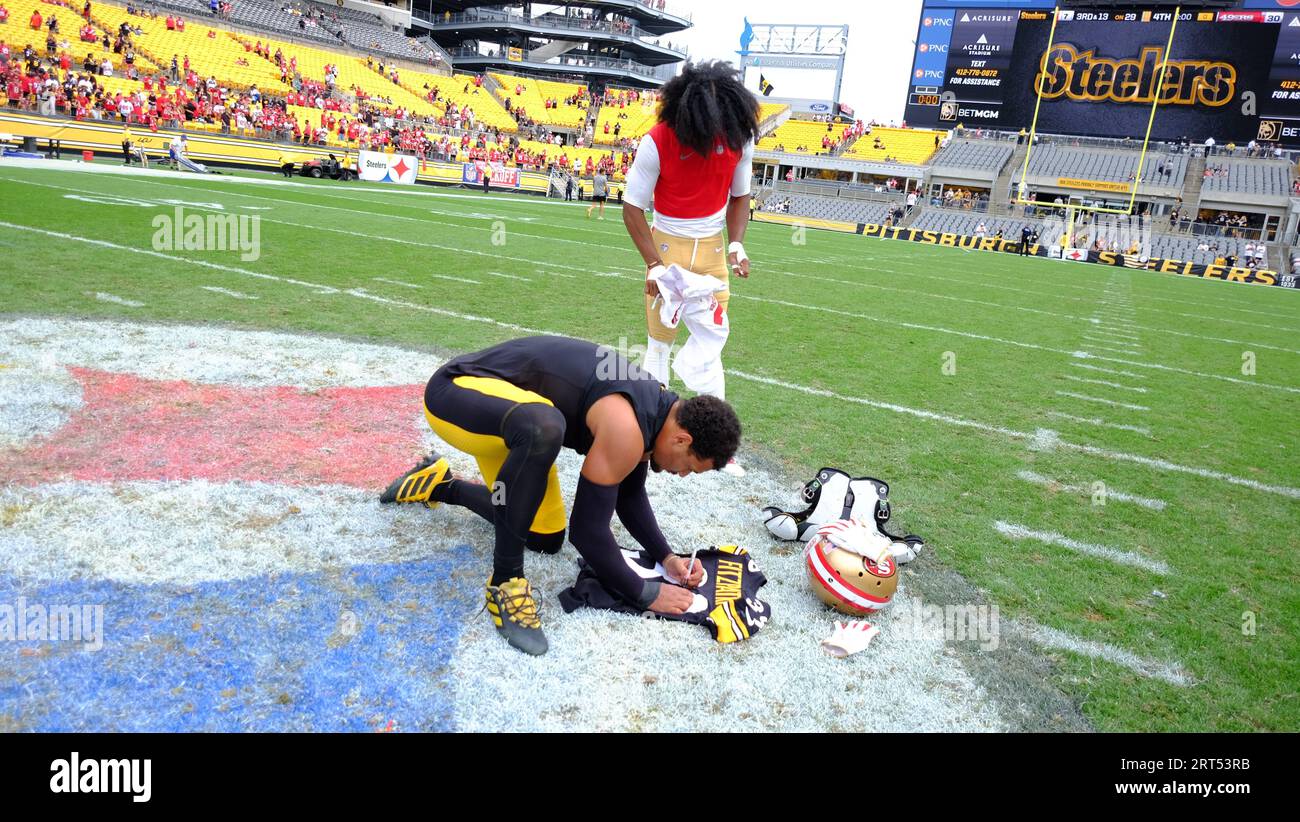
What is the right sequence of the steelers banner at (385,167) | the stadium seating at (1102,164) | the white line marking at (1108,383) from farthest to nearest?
the stadium seating at (1102,164)
the steelers banner at (385,167)
the white line marking at (1108,383)

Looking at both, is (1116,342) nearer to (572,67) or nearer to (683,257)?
(683,257)

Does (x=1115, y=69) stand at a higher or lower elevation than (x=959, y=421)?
higher

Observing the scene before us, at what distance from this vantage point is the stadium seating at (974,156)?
148 feet

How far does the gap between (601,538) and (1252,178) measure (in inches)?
1892

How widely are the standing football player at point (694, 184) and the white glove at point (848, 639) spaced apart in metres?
1.67

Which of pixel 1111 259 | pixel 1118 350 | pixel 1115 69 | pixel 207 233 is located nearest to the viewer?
pixel 1118 350

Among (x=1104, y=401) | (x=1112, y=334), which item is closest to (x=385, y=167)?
(x=1112, y=334)

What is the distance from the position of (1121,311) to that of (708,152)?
13.7m

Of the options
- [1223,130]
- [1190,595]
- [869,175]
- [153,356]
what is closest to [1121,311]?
[1190,595]

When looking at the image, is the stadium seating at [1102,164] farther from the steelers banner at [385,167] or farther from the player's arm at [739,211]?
the player's arm at [739,211]

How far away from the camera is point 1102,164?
140 ft

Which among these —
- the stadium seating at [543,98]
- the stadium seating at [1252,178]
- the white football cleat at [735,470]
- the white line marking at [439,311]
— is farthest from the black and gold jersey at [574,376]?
the stadium seating at [543,98]

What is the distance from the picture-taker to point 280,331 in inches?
263
